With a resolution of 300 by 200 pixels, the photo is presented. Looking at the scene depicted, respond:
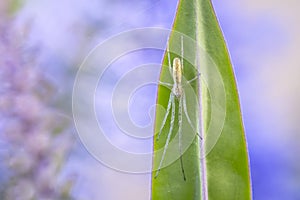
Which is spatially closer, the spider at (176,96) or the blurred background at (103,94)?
the spider at (176,96)

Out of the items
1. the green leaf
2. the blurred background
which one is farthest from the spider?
the blurred background

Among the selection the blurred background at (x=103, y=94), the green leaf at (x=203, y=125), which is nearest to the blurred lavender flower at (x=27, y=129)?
the blurred background at (x=103, y=94)

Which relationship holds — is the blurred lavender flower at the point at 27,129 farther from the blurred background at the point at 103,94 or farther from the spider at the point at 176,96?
the spider at the point at 176,96

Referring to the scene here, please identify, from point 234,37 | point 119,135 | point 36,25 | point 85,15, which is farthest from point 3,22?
point 234,37

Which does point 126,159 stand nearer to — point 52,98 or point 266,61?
point 52,98

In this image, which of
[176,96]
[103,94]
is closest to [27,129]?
[103,94]

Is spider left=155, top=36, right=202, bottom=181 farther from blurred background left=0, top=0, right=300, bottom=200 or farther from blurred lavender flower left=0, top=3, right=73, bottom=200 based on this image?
blurred lavender flower left=0, top=3, right=73, bottom=200

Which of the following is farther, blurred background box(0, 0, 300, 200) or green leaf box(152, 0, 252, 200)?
blurred background box(0, 0, 300, 200)

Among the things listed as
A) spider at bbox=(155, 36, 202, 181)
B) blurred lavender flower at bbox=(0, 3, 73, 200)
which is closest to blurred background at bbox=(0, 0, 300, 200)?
blurred lavender flower at bbox=(0, 3, 73, 200)
